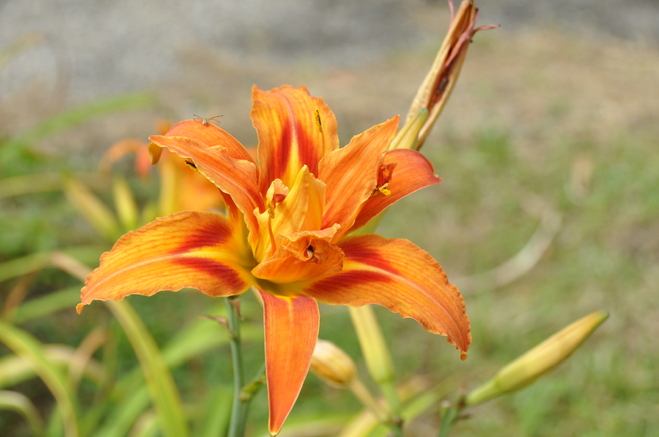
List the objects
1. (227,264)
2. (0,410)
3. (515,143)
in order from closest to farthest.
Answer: (227,264) < (0,410) < (515,143)

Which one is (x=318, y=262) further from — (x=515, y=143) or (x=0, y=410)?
(x=515, y=143)

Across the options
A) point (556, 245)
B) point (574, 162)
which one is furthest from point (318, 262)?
point (574, 162)

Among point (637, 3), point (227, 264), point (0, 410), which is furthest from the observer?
point (637, 3)

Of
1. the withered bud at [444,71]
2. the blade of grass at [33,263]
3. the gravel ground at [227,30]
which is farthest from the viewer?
the gravel ground at [227,30]

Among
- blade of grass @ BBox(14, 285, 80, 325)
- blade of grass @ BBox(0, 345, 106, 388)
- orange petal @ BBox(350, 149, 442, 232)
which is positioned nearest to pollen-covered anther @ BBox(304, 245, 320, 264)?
orange petal @ BBox(350, 149, 442, 232)

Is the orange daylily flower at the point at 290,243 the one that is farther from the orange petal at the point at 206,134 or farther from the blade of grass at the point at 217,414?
the blade of grass at the point at 217,414

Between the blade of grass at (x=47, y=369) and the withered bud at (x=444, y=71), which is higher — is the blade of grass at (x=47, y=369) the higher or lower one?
the lower one

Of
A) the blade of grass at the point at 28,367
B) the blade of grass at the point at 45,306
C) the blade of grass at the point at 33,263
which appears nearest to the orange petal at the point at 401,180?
the blade of grass at the point at 28,367
